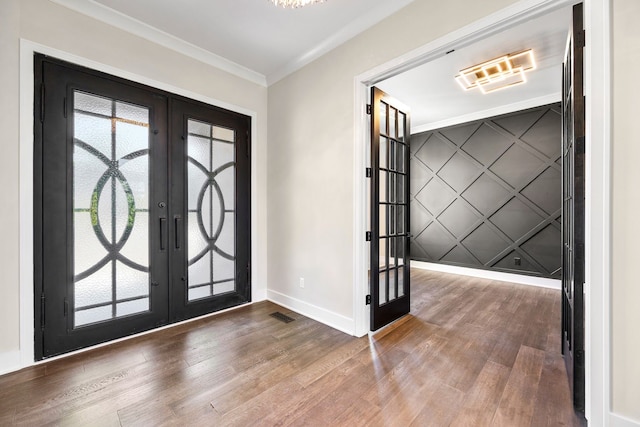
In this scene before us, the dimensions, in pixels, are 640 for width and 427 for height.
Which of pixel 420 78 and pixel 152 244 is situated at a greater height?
pixel 420 78

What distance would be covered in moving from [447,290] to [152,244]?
12.8 ft

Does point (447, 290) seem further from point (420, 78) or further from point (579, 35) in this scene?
point (579, 35)

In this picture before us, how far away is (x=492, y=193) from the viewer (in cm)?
471

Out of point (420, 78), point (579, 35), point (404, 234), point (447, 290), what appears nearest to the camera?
point (579, 35)

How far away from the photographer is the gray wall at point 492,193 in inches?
165

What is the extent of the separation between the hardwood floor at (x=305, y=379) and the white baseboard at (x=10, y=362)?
0.07 m

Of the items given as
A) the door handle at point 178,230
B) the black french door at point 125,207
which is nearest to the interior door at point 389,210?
the black french door at point 125,207

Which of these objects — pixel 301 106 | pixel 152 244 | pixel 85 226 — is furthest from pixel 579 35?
pixel 85 226

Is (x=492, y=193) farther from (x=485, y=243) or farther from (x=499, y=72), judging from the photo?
(x=499, y=72)

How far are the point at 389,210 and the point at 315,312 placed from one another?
135 centimetres

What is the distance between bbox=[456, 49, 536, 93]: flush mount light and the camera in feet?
10.1

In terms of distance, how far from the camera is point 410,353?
2.22 metres

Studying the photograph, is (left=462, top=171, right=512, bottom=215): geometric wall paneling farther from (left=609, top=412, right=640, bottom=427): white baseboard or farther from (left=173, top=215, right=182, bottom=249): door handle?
(left=173, top=215, right=182, bottom=249): door handle

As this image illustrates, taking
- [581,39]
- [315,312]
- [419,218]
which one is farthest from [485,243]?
[581,39]
